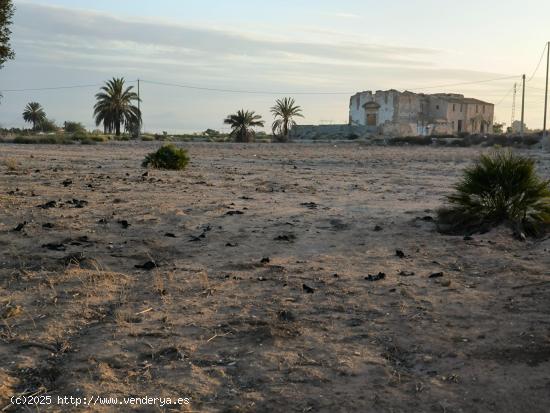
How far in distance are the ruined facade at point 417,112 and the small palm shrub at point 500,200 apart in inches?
2999

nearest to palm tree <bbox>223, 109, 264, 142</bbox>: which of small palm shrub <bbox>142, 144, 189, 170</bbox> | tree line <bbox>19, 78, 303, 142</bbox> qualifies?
tree line <bbox>19, 78, 303, 142</bbox>

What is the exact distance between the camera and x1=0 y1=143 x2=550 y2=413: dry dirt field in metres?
4.21

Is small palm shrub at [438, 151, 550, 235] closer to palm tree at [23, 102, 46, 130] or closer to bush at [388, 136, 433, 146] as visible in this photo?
bush at [388, 136, 433, 146]

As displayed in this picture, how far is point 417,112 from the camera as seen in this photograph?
300 feet

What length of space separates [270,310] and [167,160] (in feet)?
51.8

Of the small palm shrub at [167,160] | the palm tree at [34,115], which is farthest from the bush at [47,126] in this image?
the small palm shrub at [167,160]

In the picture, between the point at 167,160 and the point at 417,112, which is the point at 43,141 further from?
the point at 417,112

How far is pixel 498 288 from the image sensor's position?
6688 millimetres

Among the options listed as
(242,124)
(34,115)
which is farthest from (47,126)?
(242,124)

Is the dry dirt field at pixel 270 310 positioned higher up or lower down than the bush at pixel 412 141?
lower down

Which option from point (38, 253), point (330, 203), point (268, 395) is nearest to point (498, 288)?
point (268, 395)

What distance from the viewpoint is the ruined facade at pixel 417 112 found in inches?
3506

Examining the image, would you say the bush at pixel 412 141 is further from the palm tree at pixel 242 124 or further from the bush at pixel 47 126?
the bush at pixel 47 126

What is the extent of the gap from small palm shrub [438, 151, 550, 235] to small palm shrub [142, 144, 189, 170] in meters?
12.3
